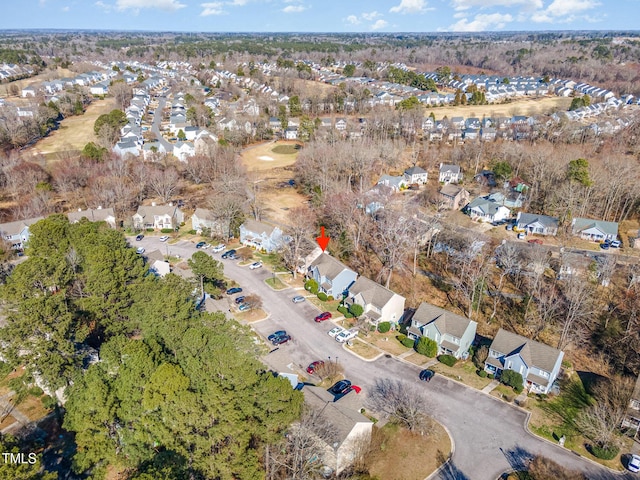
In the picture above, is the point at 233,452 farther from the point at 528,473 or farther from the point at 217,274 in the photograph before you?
the point at 217,274

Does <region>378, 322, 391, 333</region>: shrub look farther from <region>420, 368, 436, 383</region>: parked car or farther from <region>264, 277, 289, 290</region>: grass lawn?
<region>264, 277, 289, 290</region>: grass lawn

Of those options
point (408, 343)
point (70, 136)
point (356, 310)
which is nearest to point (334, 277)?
point (356, 310)

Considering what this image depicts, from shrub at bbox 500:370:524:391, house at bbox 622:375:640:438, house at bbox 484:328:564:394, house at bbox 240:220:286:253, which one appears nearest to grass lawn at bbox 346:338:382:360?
house at bbox 484:328:564:394

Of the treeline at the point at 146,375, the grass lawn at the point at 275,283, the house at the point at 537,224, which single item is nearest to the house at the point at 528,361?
the treeline at the point at 146,375

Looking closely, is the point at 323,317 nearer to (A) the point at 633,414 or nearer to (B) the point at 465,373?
(B) the point at 465,373

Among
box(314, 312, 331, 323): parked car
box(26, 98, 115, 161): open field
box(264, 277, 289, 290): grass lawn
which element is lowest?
box(264, 277, 289, 290): grass lawn

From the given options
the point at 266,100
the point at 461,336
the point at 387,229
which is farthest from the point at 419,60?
the point at 461,336
